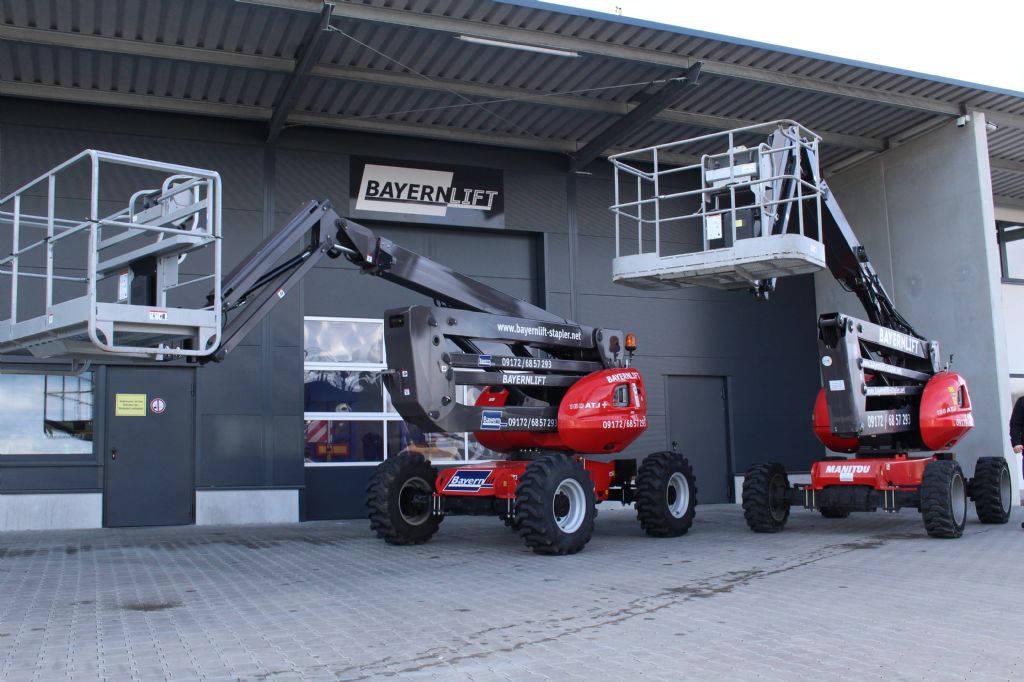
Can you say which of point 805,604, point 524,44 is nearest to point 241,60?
point 524,44

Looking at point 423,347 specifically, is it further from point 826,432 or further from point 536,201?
point 536,201

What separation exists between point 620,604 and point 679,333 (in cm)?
1152

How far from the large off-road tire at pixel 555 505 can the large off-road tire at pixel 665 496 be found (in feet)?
4.68

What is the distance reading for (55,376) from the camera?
1373 cm

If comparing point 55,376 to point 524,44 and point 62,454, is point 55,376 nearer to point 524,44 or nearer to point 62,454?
point 62,454

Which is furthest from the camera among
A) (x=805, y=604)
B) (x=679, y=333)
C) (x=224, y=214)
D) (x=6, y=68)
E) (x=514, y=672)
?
(x=679, y=333)

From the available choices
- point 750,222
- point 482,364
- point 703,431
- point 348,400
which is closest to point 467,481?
point 482,364

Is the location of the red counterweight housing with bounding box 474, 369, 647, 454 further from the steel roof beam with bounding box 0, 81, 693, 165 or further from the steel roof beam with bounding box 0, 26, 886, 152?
the steel roof beam with bounding box 0, 81, 693, 165

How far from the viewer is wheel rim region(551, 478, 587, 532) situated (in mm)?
10445

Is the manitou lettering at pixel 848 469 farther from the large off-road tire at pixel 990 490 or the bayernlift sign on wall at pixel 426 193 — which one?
the bayernlift sign on wall at pixel 426 193

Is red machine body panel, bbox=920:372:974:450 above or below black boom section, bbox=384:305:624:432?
below

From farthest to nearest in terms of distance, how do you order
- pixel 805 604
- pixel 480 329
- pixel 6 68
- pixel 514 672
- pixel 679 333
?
1. pixel 679 333
2. pixel 6 68
3. pixel 480 329
4. pixel 805 604
5. pixel 514 672

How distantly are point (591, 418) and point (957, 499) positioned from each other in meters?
4.66

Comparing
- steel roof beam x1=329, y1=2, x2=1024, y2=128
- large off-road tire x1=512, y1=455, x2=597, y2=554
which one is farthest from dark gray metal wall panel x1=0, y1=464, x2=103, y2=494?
steel roof beam x1=329, y1=2, x2=1024, y2=128
